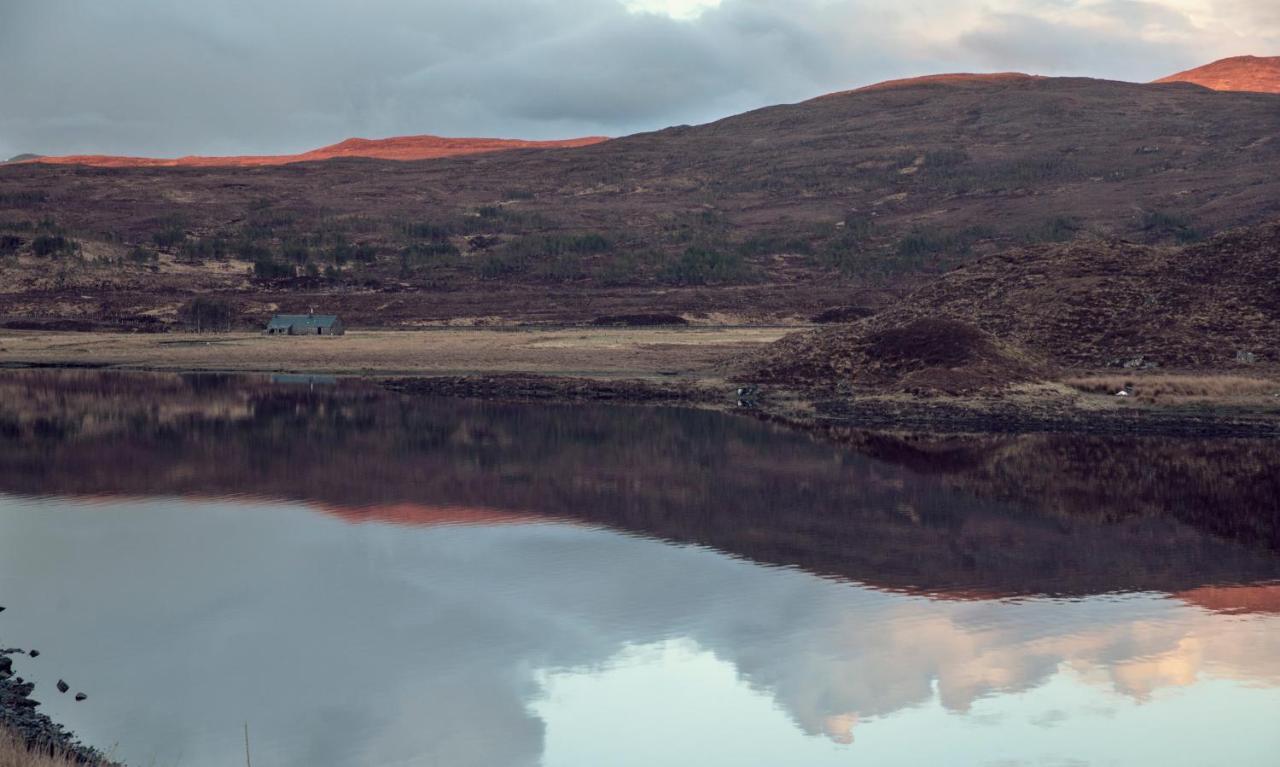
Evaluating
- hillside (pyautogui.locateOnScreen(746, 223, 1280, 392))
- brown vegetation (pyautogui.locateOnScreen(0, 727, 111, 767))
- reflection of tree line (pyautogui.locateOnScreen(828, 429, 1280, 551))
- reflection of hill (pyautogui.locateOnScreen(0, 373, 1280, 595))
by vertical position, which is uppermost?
hillside (pyautogui.locateOnScreen(746, 223, 1280, 392))

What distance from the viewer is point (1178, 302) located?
181 feet

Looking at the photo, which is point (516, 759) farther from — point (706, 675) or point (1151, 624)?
point (1151, 624)

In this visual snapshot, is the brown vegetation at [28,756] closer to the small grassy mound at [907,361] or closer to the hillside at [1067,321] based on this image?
the small grassy mound at [907,361]

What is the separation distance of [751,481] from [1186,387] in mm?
21947

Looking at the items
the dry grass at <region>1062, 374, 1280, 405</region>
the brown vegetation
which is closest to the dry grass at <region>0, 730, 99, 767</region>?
the brown vegetation

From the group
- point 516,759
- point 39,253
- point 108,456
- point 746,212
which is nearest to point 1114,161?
point 746,212

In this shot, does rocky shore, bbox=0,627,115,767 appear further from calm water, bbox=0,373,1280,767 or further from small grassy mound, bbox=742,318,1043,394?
small grassy mound, bbox=742,318,1043,394

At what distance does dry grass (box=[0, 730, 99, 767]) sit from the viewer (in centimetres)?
1058

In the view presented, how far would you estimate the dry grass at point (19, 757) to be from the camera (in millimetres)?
10578

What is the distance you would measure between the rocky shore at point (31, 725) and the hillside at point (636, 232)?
306 ft

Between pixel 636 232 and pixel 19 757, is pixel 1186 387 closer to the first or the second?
pixel 19 757

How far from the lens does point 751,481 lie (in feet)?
107

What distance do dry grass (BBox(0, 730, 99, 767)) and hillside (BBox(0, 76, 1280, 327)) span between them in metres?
97.1

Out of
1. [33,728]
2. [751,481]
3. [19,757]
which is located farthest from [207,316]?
[19,757]
